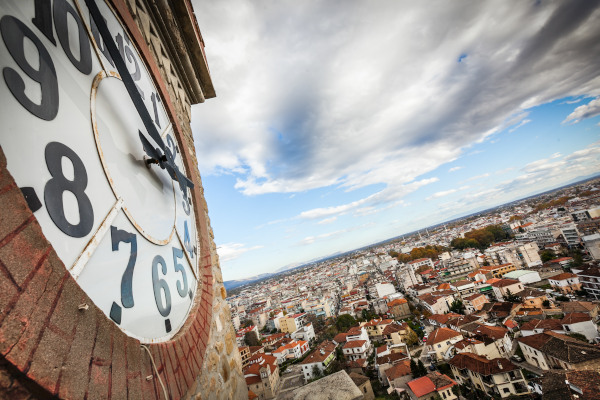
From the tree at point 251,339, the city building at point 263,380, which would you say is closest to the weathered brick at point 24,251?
the city building at point 263,380

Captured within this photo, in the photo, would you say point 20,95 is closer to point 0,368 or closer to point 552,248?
point 0,368

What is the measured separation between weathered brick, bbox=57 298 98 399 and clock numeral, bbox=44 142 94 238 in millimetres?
195

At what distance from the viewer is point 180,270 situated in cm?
150

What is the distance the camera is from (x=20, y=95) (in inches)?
26.5

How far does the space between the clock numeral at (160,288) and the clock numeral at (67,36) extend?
0.80 m

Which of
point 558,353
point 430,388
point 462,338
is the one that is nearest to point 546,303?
point 462,338

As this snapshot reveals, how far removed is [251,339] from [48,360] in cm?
4626

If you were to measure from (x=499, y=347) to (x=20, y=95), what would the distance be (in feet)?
97.9

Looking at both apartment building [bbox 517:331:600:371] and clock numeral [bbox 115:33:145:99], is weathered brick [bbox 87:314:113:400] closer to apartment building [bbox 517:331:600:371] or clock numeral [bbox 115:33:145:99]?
clock numeral [bbox 115:33:145:99]

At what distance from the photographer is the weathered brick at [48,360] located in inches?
20.3

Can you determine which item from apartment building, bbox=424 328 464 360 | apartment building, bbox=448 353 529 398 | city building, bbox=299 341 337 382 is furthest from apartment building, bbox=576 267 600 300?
city building, bbox=299 341 337 382

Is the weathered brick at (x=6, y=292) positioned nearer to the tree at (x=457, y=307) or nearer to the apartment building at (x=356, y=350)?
the apartment building at (x=356, y=350)

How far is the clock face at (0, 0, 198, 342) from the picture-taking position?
68cm

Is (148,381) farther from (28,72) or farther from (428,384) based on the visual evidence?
(428,384)
